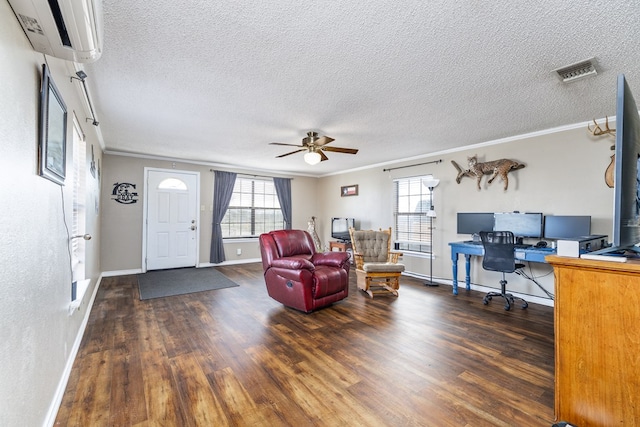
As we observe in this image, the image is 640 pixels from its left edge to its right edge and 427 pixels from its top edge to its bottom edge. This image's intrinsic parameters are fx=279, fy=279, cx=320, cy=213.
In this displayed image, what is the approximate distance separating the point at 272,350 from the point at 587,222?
3839mm

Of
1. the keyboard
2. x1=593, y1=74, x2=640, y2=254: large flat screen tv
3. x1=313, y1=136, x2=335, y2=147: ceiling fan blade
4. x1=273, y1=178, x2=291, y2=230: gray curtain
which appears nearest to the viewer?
x1=593, y1=74, x2=640, y2=254: large flat screen tv

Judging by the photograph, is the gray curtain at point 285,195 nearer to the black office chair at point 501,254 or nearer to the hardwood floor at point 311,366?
the hardwood floor at point 311,366

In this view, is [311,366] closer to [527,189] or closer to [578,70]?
[578,70]

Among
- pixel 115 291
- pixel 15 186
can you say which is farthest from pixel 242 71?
pixel 115 291

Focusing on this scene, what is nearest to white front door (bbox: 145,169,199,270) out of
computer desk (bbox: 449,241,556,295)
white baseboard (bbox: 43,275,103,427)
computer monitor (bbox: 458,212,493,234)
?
white baseboard (bbox: 43,275,103,427)

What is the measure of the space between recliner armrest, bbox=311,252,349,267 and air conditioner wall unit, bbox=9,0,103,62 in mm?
3068

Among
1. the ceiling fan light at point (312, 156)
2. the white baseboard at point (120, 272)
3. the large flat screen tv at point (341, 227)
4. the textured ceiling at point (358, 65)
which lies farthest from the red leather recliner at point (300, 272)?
the white baseboard at point (120, 272)

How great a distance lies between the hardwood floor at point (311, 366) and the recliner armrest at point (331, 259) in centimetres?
58

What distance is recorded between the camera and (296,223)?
25.0 ft

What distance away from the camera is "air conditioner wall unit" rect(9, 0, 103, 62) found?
3.49 ft

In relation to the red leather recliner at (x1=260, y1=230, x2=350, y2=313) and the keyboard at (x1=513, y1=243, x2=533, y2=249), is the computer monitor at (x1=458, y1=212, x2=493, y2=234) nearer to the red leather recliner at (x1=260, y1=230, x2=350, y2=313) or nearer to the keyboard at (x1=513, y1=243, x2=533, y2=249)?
the keyboard at (x1=513, y1=243, x2=533, y2=249)

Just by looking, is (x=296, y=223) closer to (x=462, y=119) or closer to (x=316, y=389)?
(x=462, y=119)

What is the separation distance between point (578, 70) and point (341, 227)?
16.9 ft

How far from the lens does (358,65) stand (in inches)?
85.7
